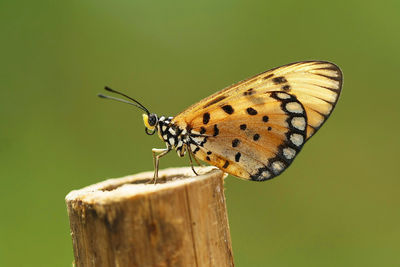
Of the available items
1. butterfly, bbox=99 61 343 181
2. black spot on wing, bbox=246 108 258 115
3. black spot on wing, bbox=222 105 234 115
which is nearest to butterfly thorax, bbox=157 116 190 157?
butterfly, bbox=99 61 343 181

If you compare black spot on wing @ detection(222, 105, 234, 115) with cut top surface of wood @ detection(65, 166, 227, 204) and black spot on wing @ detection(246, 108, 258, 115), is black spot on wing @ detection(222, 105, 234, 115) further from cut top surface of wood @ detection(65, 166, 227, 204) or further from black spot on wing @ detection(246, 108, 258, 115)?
cut top surface of wood @ detection(65, 166, 227, 204)

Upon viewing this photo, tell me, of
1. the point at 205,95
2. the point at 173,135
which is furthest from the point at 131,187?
the point at 205,95

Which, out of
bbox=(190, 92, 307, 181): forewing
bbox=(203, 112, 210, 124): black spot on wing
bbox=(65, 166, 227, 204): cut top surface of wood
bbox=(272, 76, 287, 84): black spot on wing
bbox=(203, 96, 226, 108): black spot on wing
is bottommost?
bbox=(65, 166, 227, 204): cut top surface of wood

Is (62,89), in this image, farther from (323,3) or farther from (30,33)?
(323,3)

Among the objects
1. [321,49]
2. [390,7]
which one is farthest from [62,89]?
[390,7]

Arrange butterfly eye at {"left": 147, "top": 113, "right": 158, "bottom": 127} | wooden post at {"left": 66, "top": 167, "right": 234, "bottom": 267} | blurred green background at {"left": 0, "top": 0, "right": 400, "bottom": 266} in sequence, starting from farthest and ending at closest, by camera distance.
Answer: blurred green background at {"left": 0, "top": 0, "right": 400, "bottom": 266} → butterfly eye at {"left": 147, "top": 113, "right": 158, "bottom": 127} → wooden post at {"left": 66, "top": 167, "right": 234, "bottom": 267}

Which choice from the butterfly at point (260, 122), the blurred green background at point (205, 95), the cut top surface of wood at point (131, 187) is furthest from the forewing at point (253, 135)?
the blurred green background at point (205, 95)
